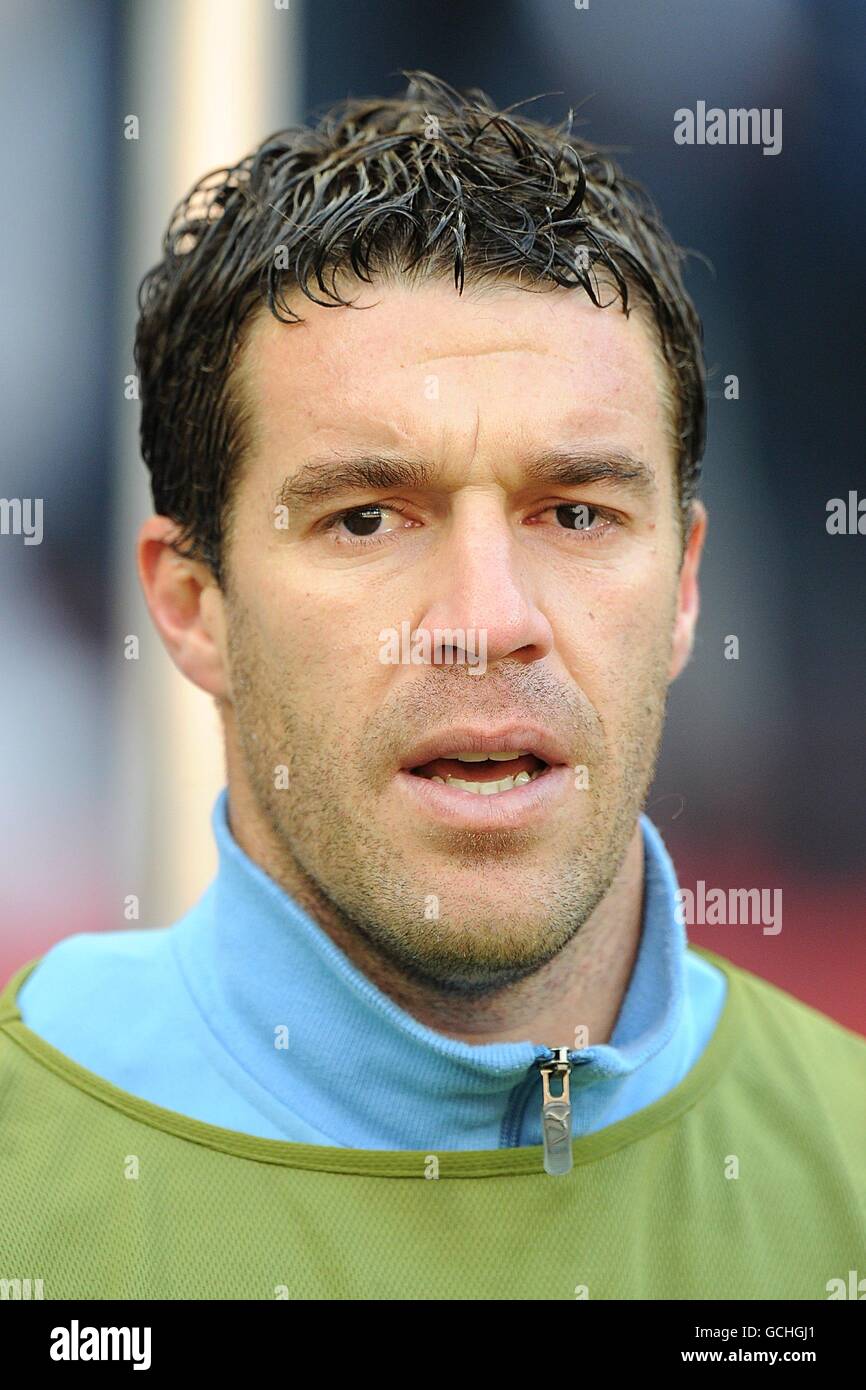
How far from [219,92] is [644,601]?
131cm

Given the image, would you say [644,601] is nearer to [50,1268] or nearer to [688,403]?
[688,403]

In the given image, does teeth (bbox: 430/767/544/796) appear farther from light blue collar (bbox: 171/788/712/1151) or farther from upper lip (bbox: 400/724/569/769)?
light blue collar (bbox: 171/788/712/1151)

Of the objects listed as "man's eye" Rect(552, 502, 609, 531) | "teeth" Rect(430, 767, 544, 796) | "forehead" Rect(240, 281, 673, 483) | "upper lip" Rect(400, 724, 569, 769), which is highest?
"forehead" Rect(240, 281, 673, 483)

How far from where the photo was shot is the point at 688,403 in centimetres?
Result: 175

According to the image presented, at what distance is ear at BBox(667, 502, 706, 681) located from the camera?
1788 millimetres

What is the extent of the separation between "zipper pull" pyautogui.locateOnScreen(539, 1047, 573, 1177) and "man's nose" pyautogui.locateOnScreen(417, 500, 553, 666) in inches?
16.9

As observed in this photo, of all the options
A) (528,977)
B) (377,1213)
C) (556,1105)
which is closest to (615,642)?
(528,977)

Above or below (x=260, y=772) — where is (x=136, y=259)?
above

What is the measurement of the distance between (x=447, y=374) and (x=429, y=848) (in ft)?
1.69

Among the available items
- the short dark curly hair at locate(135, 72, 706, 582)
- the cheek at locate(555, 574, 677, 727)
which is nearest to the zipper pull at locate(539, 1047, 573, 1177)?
the cheek at locate(555, 574, 677, 727)

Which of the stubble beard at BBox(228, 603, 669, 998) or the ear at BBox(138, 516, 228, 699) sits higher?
the ear at BBox(138, 516, 228, 699)

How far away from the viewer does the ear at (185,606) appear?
1698mm

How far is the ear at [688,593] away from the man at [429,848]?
10cm
